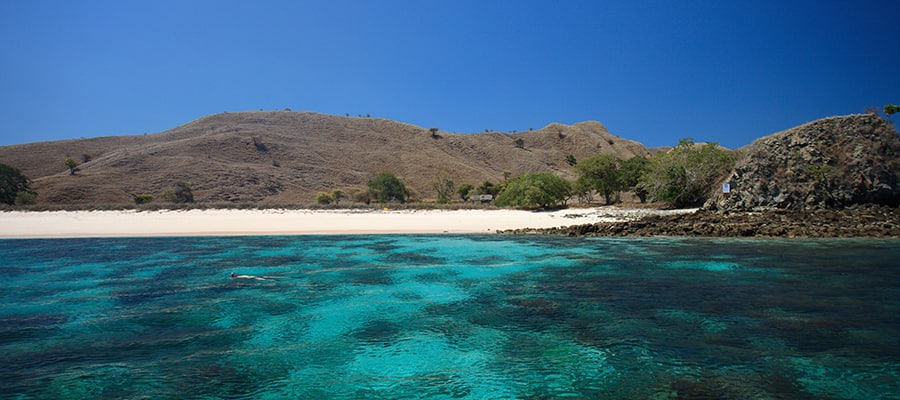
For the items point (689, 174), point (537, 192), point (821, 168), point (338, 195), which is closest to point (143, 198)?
point (338, 195)

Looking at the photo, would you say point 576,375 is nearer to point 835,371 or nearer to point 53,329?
point 835,371

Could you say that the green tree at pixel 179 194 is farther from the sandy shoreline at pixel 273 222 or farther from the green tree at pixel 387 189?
the sandy shoreline at pixel 273 222

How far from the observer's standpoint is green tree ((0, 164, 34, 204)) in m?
45.2

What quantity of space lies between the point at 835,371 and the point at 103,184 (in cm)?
7080

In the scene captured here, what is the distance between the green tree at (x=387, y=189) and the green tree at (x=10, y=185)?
113 feet

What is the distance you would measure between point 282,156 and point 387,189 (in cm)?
3004

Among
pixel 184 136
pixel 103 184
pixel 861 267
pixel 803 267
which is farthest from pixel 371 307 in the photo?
pixel 184 136

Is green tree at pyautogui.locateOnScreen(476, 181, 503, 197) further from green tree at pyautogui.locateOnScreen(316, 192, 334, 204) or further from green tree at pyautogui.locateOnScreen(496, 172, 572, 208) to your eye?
green tree at pyautogui.locateOnScreen(316, 192, 334, 204)

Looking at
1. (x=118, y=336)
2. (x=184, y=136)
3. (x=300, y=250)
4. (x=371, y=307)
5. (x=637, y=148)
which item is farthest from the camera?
(x=637, y=148)

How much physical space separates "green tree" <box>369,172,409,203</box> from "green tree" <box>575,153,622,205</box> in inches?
912

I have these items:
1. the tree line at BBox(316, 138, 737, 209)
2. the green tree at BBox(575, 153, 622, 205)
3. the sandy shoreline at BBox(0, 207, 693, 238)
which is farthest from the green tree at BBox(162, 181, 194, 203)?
the green tree at BBox(575, 153, 622, 205)

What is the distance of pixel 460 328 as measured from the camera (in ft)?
26.5

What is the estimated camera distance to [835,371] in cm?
581

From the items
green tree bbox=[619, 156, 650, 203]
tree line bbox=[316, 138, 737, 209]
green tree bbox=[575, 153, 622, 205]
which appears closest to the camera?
tree line bbox=[316, 138, 737, 209]
